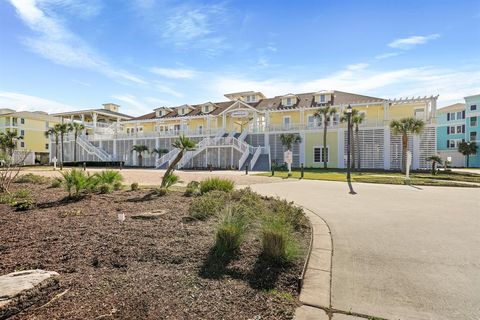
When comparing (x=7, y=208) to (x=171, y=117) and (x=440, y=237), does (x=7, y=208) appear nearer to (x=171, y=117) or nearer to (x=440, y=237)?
(x=440, y=237)

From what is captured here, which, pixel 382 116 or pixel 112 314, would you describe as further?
pixel 382 116

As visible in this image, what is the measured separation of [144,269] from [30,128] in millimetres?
80176

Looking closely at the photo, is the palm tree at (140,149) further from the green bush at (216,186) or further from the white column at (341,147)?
the green bush at (216,186)

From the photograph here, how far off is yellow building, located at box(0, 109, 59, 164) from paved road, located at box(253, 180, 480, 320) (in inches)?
2891

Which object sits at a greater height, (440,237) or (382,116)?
(382,116)

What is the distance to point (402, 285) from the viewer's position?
3.80m

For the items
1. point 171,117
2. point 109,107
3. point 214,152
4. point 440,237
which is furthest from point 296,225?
point 109,107

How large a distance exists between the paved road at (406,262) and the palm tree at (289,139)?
2785 cm

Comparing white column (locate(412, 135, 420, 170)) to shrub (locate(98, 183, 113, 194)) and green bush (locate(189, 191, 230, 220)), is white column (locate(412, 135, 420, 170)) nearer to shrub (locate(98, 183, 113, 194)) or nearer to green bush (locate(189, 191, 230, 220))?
green bush (locate(189, 191, 230, 220))

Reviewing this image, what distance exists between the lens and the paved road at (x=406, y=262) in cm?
328

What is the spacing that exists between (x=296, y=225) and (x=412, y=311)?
3.31 m

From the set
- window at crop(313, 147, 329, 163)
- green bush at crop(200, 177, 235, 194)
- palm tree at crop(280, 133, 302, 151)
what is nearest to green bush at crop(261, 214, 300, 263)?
green bush at crop(200, 177, 235, 194)

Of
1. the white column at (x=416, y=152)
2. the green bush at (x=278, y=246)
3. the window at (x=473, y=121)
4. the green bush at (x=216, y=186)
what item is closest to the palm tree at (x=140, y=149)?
the white column at (x=416, y=152)

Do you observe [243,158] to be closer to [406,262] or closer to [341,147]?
[341,147]
